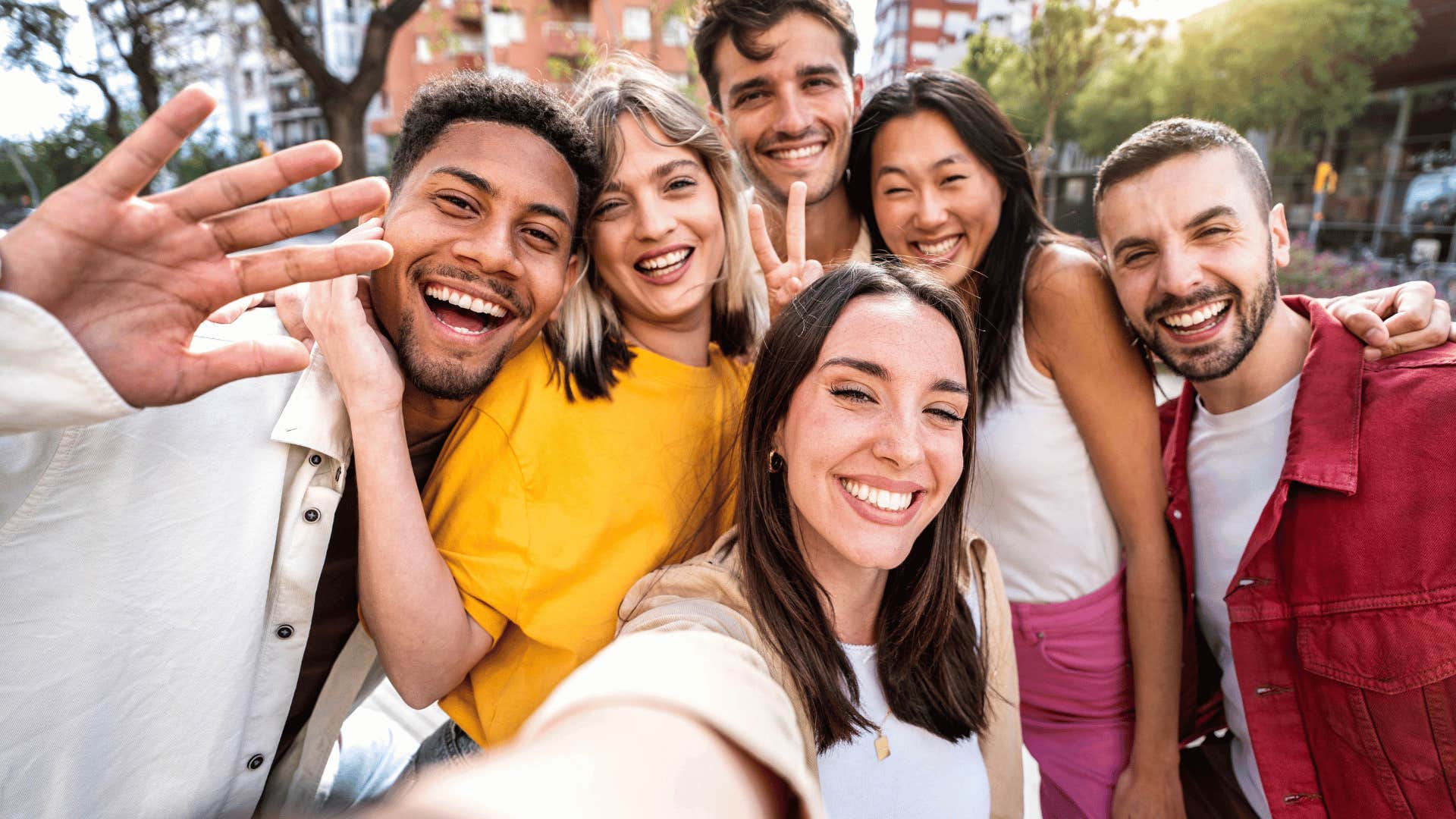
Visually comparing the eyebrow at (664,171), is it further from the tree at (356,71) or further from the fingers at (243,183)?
the tree at (356,71)

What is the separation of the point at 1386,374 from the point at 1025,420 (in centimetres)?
93

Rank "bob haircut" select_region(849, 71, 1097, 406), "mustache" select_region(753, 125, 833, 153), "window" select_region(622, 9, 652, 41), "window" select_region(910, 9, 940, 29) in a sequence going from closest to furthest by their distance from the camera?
"bob haircut" select_region(849, 71, 1097, 406)
"mustache" select_region(753, 125, 833, 153)
"window" select_region(622, 9, 652, 41)
"window" select_region(910, 9, 940, 29)

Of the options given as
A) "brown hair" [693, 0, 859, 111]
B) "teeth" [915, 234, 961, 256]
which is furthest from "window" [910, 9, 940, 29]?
"teeth" [915, 234, 961, 256]

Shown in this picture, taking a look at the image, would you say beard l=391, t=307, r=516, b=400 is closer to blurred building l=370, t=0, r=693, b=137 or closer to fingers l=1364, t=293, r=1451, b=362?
fingers l=1364, t=293, r=1451, b=362

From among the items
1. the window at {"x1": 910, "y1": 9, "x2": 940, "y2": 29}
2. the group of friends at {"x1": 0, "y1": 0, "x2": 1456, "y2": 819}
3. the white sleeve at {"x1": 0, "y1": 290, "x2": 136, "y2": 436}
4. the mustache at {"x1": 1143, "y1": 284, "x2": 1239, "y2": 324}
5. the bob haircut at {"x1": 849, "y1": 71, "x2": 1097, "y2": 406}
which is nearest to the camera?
the white sleeve at {"x1": 0, "y1": 290, "x2": 136, "y2": 436}

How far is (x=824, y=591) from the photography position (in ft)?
6.18

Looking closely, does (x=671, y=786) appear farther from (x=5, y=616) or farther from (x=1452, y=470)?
(x=1452, y=470)

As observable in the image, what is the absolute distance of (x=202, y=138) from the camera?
23.8 metres

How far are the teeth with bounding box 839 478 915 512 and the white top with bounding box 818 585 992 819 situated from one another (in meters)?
0.38

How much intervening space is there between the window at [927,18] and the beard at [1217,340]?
41.9m

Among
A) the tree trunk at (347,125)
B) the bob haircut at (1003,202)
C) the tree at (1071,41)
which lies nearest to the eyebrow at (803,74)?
the bob haircut at (1003,202)

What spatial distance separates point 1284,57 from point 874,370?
19.3 m

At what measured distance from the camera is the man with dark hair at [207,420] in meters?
1.30

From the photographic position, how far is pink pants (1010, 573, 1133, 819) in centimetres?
247
